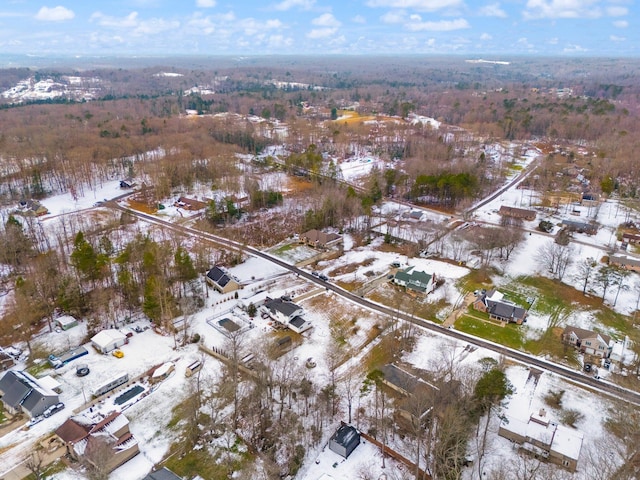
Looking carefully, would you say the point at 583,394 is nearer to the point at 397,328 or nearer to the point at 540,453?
the point at 540,453

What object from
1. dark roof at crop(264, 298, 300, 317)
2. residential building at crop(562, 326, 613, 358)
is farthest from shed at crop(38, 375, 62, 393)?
residential building at crop(562, 326, 613, 358)

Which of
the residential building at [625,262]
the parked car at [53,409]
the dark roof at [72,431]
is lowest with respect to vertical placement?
the parked car at [53,409]

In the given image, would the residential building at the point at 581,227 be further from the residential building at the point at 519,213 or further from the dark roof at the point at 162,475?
the dark roof at the point at 162,475

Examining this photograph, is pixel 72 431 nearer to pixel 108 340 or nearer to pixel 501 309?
pixel 108 340

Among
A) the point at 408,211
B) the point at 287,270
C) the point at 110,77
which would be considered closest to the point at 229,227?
the point at 287,270

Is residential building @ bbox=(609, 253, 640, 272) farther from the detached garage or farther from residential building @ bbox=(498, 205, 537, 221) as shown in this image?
the detached garage

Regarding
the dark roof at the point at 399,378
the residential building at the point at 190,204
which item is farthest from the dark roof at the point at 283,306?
the residential building at the point at 190,204
